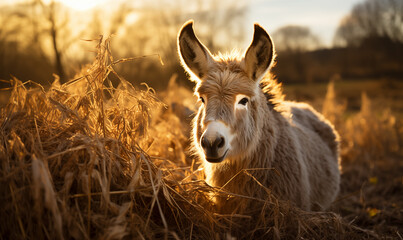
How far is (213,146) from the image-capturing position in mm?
2471

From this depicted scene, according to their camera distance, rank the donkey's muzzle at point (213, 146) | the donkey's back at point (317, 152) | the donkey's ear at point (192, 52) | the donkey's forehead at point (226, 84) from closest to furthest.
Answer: the donkey's muzzle at point (213, 146) → the donkey's forehead at point (226, 84) → the donkey's ear at point (192, 52) → the donkey's back at point (317, 152)

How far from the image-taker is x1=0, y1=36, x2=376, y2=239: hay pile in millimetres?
2020

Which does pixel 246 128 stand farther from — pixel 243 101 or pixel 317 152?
pixel 317 152

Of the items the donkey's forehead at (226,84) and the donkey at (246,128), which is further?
the donkey's forehead at (226,84)

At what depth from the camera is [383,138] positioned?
848cm

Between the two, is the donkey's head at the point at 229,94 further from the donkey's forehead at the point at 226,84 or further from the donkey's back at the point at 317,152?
the donkey's back at the point at 317,152

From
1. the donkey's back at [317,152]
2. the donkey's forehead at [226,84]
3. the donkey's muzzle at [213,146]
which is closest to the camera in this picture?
the donkey's muzzle at [213,146]

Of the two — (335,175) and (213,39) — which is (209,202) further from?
(213,39)

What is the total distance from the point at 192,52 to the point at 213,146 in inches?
51.0

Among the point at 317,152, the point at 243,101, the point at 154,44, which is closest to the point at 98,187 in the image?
the point at 243,101

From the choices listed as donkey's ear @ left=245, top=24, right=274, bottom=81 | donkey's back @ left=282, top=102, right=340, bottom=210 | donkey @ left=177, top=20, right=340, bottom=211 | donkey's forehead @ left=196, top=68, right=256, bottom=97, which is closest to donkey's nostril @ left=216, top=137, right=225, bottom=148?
donkey @ left=177, top=20, right=340, bottom=211

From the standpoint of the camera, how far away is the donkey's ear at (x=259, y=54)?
2854 millimetres

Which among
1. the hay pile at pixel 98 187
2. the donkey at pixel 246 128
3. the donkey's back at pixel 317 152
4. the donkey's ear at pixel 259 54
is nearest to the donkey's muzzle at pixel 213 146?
the donkey at pixel 246 128

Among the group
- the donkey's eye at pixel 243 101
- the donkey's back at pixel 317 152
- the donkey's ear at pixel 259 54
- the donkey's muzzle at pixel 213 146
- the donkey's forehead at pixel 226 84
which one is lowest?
the donkey's back at pixel 317 152
